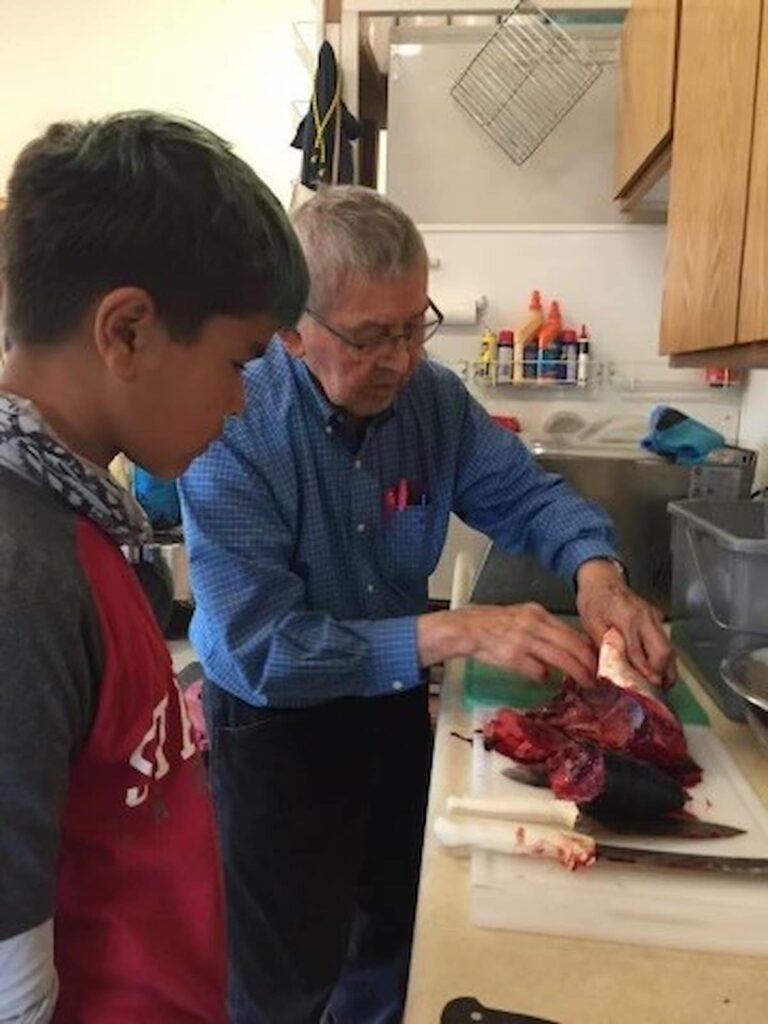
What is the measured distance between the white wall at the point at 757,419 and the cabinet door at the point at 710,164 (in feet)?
1.36

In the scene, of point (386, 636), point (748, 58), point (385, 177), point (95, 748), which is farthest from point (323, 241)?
point (385, 177)

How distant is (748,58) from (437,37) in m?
1.12

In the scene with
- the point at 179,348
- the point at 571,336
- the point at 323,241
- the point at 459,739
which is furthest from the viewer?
the point at 571,336

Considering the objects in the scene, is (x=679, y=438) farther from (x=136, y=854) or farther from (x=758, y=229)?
(x=136, y=854)

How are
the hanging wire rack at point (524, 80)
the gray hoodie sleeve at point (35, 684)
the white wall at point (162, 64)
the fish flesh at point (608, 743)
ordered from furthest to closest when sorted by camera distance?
the white wall at point (162, 64)
the hanging wire rack at point (524, 80)
the fish flesh at point (608, 743)
the gray hoodie sleeve at point (35, 684)

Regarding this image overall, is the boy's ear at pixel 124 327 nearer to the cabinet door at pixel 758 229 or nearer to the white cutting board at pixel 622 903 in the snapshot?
the white cutting board at pixel 622 903

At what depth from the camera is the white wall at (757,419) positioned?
1.79 metres

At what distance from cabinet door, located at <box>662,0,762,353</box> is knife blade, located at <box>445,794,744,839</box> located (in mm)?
659

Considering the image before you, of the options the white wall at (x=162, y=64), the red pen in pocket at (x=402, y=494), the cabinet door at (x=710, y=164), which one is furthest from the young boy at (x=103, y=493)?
the white wall at (x=162, y=64)

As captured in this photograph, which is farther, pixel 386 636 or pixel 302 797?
pixel 302 797

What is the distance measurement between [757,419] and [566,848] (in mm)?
1417

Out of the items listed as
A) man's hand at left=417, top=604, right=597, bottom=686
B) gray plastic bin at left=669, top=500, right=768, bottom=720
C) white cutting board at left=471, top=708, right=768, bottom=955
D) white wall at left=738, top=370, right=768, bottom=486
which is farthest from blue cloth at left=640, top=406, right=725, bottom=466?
white cutting board at left=471, top=708, right=768, bottom=955

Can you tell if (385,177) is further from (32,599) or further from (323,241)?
(32,599)

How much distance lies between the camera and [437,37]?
2049mm
